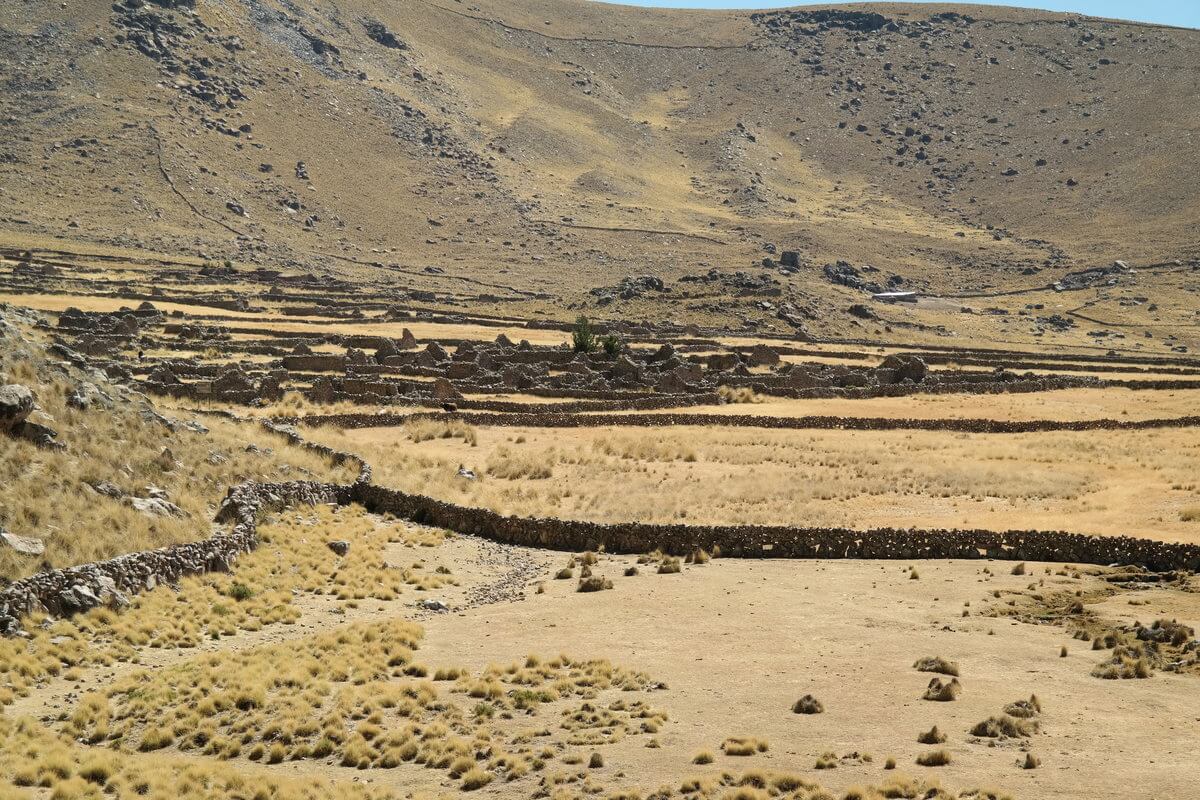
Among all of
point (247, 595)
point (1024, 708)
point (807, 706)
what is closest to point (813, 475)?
point (247, 595)

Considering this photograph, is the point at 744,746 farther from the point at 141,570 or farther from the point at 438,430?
the point at 438,430

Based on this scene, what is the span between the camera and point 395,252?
479ft

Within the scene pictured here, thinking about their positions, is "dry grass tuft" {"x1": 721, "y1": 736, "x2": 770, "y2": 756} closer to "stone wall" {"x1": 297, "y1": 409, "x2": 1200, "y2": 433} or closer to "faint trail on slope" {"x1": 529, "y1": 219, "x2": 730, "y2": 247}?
"stone wall" {"x1": 297, "y1": 409, "x2": 1200, "y2": 433}

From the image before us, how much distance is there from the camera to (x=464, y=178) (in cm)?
16712

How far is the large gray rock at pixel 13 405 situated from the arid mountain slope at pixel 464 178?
8453cm

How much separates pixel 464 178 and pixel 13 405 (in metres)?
144

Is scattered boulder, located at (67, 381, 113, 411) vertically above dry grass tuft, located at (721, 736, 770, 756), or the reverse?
dry grass tuft, located at (721, 736, 770, 756)

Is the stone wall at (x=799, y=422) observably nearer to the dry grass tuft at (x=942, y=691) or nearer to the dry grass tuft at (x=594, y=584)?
the dry grass tuft at (x=594, y=584)

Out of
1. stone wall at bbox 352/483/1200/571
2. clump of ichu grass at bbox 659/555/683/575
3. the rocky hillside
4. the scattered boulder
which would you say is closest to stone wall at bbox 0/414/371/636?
the rocky hillside

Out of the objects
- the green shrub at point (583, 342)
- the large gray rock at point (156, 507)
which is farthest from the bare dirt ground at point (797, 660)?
the green shrub at point (583, 342)

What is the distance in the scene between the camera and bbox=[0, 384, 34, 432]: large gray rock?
998 inches

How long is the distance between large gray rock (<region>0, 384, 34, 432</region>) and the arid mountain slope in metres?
84.5

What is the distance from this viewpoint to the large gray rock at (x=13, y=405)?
25359 millimetres

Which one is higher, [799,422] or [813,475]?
[813,475]
